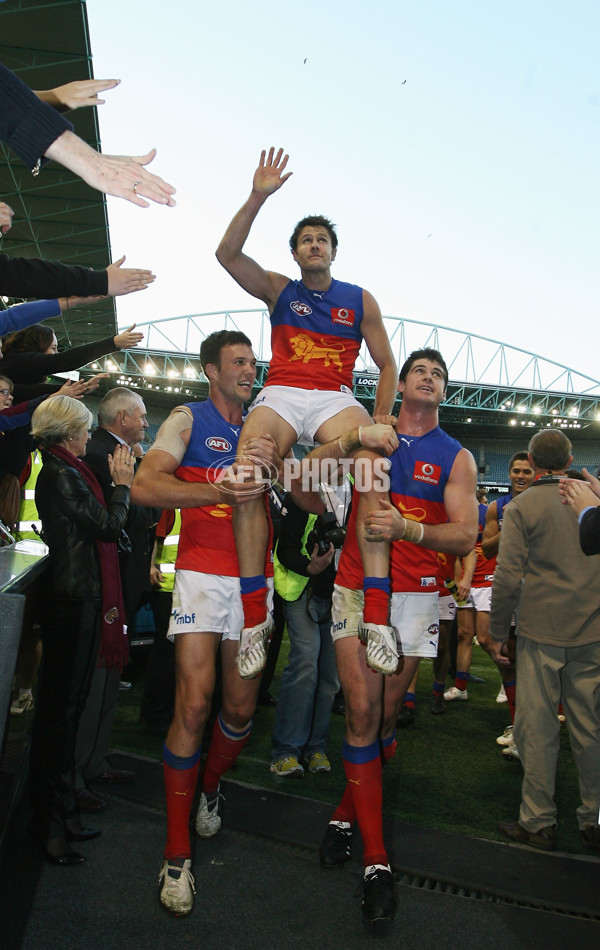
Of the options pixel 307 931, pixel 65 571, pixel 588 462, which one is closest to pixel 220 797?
pixel 307 931

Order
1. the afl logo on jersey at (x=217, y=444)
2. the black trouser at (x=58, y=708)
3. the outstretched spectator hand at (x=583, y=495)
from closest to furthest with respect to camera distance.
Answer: the black trouser at (x=58, y=708), the outstretched spectator hand at (x=583, y=495), the afl logo on jersey at (x=217, y=444)

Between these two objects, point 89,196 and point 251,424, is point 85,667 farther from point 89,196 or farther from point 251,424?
point 89,196

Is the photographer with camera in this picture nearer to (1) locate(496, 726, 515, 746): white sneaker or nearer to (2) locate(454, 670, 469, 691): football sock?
(1) locate(496, 726, 515, 746): white sneaker

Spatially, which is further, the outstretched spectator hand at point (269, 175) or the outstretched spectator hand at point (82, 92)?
the outstretched spectator hand at point (269, 175)

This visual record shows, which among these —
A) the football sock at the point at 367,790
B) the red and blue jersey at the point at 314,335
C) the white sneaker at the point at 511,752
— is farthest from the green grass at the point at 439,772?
the red and blue jersey at the point at 314,335

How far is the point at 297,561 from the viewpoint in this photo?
14.6ft

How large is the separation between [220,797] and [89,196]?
53.4 feet

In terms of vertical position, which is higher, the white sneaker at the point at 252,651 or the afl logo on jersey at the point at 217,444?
the afl logo on jersey at the point at 217,444

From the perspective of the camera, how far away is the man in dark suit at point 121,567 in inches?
144

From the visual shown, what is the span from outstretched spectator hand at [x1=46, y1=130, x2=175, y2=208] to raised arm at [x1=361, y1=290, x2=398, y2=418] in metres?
2.08

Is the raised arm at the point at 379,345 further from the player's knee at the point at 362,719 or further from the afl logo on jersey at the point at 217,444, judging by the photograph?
the player's knee at the point at 362,719

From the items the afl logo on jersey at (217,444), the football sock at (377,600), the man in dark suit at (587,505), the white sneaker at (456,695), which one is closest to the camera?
the football sock at (377,600)

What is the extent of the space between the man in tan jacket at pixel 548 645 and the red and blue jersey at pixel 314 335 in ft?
4.94

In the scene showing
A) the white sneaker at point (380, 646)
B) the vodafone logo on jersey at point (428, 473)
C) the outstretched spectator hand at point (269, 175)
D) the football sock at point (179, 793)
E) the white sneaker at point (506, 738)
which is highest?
the outstretched spectator hand at point (269, 175)
